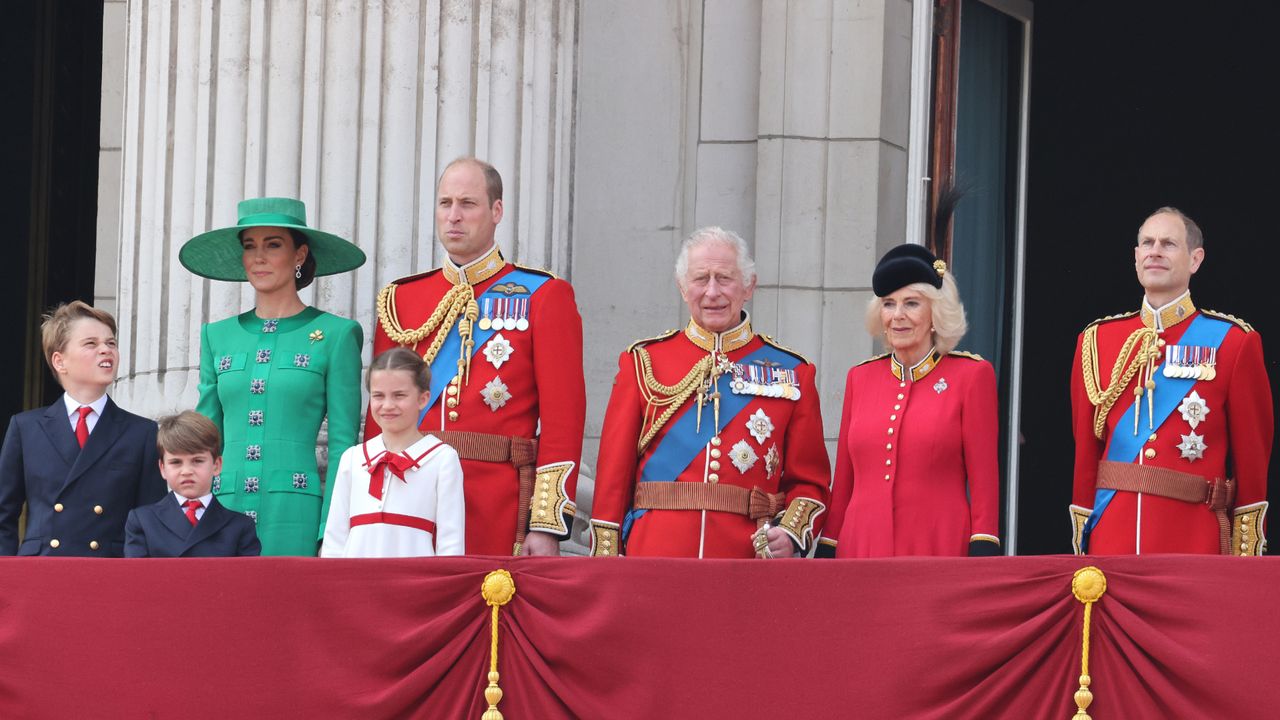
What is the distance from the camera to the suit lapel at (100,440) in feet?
20.9

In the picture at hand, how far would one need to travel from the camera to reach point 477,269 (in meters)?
6.66

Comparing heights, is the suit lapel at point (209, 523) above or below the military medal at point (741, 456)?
below

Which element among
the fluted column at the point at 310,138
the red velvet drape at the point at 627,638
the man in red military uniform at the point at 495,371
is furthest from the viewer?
the fluted column at the point at 310,138

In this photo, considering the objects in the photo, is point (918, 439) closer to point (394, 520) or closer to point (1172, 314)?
point (1172, 314)

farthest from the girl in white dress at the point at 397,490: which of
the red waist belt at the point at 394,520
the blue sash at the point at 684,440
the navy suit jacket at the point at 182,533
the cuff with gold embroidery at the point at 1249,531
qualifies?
the cuff with gold embroidery at the point at 1249,531

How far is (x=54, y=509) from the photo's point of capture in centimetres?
634

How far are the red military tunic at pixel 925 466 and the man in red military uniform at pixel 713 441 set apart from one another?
136 millimetres

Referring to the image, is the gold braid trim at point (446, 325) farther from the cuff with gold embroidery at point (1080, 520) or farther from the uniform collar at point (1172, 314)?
the uniform collar at point (1172, 314)

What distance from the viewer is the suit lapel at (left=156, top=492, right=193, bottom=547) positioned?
612 centimetres


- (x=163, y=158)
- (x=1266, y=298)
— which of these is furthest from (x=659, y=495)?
(x=1266, y=298)

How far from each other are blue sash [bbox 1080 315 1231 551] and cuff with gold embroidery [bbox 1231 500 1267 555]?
0.34 meters

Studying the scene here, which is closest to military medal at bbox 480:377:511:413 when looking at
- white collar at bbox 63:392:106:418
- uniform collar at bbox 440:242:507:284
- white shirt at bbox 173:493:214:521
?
uniform collar at bbox 440:242:507:284

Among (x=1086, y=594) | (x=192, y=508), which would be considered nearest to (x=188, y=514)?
(x=192, y=508)

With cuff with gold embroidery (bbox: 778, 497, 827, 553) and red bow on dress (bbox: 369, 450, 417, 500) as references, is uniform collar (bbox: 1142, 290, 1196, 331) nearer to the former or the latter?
cuff with gold embroidery (bbox: 778, 497, 827, 553)
